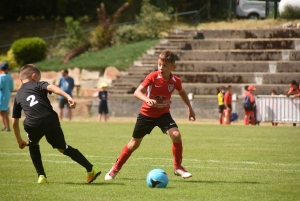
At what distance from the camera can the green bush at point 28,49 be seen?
39528 mm

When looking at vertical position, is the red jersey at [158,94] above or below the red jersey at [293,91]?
above

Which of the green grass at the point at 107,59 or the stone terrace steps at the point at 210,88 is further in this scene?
the green grass at the point at 107,59

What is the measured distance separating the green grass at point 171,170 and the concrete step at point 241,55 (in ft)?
49.6

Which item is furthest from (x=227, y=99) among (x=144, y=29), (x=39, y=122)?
(x=39, y=122)

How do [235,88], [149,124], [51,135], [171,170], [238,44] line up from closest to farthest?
[51,135] → [149,124] → [171,170] → [235,88] → [238,44]

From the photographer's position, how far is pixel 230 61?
3444 cm

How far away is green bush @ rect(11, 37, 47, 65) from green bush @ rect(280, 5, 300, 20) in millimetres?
13753

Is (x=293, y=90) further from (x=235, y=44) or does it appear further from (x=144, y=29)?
(x=144, y=29)

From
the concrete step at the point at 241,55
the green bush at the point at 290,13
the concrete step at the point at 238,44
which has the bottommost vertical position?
the concrete step at the point at 241,55

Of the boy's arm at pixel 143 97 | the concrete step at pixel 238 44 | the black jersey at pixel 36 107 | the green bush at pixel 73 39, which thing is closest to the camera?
the boy's arm at pixel 143 97

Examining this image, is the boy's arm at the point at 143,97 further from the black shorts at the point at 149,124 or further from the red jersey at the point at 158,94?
the black shorts at the point at 149,124

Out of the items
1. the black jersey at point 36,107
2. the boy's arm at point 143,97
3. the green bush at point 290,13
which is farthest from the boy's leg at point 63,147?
the green bush at point 290,13

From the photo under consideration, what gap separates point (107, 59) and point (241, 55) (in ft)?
26.1

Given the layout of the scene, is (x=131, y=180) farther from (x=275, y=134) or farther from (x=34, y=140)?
(x=275, y=134)
